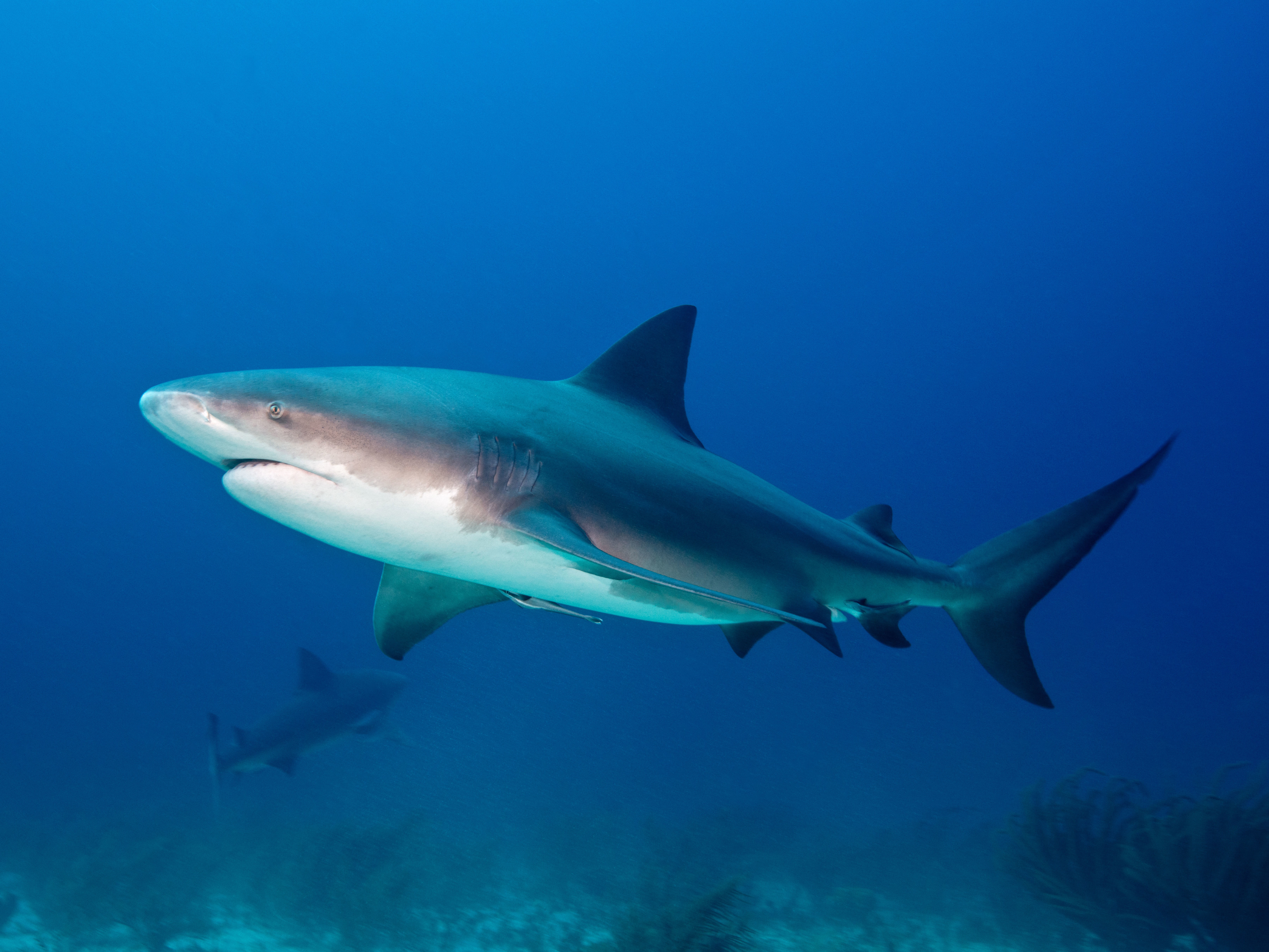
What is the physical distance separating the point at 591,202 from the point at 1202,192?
4777 centimetres

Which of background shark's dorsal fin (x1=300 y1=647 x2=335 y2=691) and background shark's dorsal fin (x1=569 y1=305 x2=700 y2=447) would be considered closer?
background shark's dorsal fin (x1=569 y1=305 x2=700 y2=447)

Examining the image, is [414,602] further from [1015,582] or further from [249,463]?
[1015,582]

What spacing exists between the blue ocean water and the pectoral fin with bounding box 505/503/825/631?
106 ft

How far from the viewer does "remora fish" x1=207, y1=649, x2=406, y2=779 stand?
9.14 metres

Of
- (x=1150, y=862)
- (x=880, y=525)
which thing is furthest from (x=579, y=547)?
(x=1150, y=862)

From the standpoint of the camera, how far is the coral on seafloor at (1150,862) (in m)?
5.66

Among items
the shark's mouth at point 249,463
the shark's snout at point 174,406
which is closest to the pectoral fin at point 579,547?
the shark's mouth at point 249,463

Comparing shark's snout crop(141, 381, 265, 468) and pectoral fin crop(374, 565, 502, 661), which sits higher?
shark's snout crop(141, 381, 265, 468)

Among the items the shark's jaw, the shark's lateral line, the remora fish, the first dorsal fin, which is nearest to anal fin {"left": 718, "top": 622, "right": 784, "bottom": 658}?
the shark's lateral line

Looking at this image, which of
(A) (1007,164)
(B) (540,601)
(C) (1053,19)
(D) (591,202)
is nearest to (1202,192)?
(A) (1007,164)

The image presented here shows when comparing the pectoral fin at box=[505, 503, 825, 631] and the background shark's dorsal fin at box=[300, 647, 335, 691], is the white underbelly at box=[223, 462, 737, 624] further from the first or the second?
the background shark's dorsal fin at box=[300, 647, 335, 691]

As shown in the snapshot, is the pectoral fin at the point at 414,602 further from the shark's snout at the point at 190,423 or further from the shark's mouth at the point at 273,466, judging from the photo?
the shark's snout at the point at 190,423

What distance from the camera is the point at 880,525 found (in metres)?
3.65

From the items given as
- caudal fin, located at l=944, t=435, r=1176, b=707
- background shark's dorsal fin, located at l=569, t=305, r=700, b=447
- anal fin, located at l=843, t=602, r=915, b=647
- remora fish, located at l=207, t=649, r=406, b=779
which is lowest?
remora fish, located at l=207, t=649, r=406, b=779
